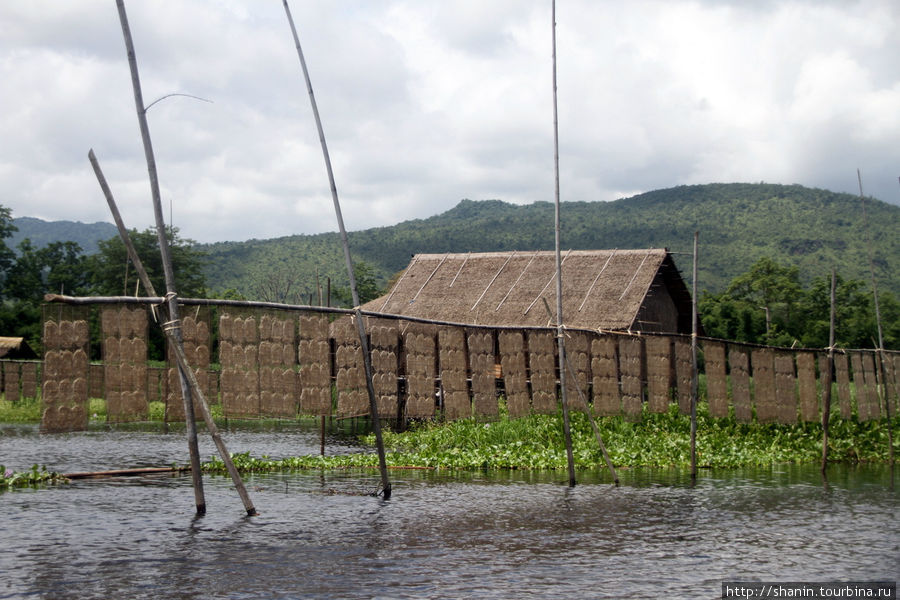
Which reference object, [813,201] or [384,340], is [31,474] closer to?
[384,340]

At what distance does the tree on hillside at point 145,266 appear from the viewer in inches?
1576

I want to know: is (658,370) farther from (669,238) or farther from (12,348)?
(669,238)

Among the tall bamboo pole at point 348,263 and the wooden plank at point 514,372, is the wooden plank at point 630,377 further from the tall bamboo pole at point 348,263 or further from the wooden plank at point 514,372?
the tall bamboo pole at point 348,263

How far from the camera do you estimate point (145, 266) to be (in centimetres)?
4131

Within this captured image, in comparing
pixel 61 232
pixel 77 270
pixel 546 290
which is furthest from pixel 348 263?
pixel 61 232

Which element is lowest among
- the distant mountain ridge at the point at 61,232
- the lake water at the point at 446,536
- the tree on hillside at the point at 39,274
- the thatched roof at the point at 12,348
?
the lake water at the point at 446,536

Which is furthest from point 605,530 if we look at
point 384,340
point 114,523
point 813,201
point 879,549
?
point 813,201

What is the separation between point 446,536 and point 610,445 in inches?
286

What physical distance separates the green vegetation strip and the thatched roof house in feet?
19.8

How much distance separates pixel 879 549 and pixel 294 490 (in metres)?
6.98

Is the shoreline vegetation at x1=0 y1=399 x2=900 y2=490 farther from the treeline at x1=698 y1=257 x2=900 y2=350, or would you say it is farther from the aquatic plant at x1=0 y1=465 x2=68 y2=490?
the treeline at x1=698 y1=257 x2=900 y2=350

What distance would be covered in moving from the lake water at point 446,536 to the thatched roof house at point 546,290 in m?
9.85

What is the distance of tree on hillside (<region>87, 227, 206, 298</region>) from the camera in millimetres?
40031

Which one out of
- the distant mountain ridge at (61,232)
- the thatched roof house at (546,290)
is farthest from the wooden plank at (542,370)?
the distant mountain ridge at (61,232)
